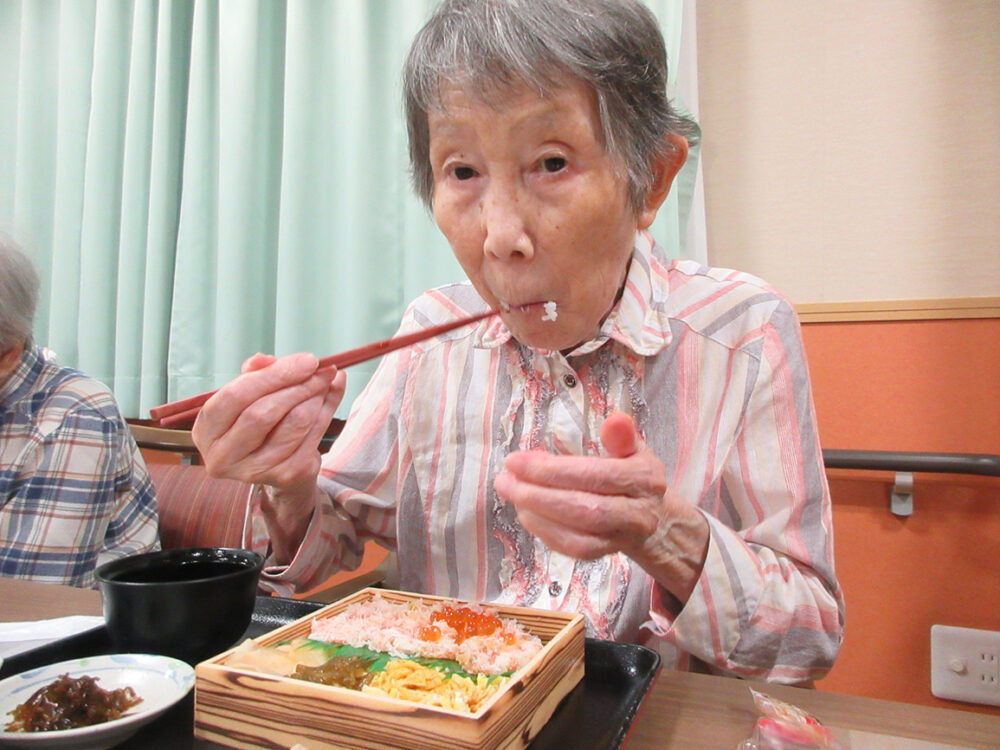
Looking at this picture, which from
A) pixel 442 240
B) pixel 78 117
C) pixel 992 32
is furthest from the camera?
pixel 78 117

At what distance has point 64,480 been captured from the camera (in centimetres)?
156

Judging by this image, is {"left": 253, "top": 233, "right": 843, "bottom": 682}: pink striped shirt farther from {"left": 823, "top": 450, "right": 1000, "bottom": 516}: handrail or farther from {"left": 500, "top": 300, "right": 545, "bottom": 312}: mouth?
{"left": 823, "top": 450, "right": 1000, "bottom": 516}: handrail

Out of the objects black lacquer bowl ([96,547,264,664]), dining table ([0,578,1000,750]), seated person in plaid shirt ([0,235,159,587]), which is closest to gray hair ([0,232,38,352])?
seated person in plaid shirt ([0,235,159,587])

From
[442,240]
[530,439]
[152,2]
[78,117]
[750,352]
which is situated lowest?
[530,439]

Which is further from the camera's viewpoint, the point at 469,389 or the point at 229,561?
the point at 469,389

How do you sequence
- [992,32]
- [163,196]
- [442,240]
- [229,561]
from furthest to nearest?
[163,196] < [442,240] < [992,32] < [229,561]

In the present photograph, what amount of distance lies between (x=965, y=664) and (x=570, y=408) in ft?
4.10

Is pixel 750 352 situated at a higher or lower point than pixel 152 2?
lower

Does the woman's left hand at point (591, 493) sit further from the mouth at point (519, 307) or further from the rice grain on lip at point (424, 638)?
the mouth at point (519, 307)

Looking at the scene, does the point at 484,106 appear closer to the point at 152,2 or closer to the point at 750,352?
the point at 750,352

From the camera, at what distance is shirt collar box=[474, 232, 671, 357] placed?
1.00m

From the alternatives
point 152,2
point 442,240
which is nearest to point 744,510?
point 442,240

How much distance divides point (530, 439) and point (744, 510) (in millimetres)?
323

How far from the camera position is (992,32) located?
1.58 m
